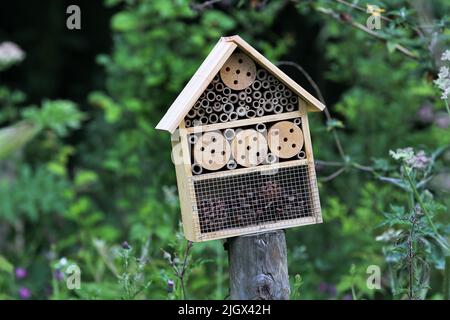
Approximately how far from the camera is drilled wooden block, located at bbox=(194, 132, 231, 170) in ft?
8.84

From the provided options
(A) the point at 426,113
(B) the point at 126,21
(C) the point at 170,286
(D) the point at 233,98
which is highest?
(B) the point at 126,21

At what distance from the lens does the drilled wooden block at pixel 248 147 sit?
2.73 meters

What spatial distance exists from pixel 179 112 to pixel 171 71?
2.52 meters

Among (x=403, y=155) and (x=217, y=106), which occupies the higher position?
(x=217, y=106)

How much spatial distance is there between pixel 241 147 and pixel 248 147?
26mm

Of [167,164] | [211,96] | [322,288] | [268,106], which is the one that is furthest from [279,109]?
[167,164]

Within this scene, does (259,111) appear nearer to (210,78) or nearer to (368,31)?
(210,78)

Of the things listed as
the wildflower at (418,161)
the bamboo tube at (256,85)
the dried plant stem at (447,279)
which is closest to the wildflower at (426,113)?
the wildflower at (418,161)

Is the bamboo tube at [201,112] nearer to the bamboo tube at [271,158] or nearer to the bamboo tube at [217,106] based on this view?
the bamboo tube at [217,106]

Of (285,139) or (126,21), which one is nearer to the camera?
(285,139)

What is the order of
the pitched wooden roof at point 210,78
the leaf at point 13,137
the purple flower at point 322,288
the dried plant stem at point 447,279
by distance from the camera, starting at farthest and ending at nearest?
the leaf at point 13,137 < the purple flower at point 322,288 < the dried plant stem at point 447,279 < the pitched wooden roof at point 210,78

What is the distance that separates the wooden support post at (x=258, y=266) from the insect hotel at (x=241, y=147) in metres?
0.04

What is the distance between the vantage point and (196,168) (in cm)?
273
